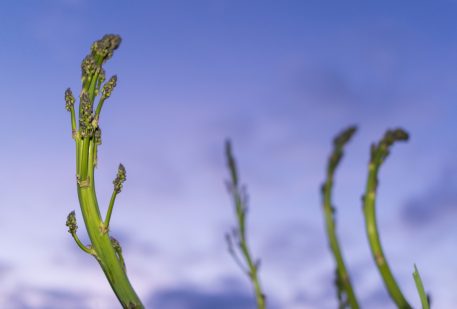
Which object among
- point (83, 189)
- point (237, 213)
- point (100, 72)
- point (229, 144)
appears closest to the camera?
point (229, 144)

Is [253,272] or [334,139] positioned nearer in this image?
[334,139]

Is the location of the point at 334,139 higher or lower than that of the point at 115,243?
lower

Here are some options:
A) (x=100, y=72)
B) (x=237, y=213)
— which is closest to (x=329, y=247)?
(x=237, y=213)

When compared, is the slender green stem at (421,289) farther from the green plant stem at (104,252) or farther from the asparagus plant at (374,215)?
the green plant stem at (104,252)

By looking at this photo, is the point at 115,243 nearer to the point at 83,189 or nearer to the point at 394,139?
the point at 83,189

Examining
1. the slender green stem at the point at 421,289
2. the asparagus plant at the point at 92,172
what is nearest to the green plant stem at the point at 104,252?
the asparagus plant at the point at 92,172

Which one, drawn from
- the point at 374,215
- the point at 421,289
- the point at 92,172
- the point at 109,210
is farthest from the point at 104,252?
the point at 374,215
